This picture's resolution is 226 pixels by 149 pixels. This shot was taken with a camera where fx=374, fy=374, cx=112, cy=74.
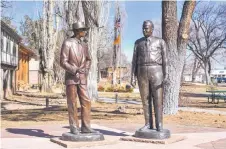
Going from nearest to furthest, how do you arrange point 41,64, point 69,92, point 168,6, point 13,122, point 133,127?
point 69,92, point 133,127, point 13,122, point 168,6, point 41,64

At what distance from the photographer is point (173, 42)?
1280cm

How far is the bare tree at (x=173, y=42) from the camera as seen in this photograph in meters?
12.7

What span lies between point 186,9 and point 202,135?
600cm

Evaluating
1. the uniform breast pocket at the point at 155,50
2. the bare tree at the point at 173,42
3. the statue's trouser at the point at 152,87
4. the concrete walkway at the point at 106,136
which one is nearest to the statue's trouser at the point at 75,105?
the concrete walkway at the point at 106,136

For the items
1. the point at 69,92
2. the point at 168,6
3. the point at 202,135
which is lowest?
the point at 202,135

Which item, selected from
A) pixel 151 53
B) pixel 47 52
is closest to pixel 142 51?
pixel 151 53

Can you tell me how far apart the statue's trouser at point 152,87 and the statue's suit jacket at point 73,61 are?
47.7 inches

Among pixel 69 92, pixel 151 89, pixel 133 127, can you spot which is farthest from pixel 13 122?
pixel 151 89

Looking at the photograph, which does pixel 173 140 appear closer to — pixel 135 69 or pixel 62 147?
pixel 135 69

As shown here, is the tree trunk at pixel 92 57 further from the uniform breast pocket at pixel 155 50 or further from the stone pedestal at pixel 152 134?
the stone pedestal at pixel 152 134

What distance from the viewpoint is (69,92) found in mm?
7355

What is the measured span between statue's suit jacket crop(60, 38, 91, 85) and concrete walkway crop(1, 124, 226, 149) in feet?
4.38

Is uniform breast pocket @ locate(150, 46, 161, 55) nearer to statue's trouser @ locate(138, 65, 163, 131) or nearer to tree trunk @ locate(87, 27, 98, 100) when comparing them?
statue's trouser @ locate(138, 65, 163, 131)

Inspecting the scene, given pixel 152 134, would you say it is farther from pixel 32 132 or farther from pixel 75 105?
pixel 32 132
